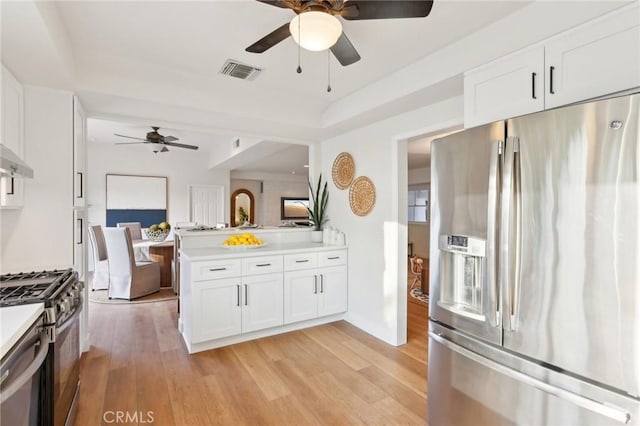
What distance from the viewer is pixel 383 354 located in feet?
9.66

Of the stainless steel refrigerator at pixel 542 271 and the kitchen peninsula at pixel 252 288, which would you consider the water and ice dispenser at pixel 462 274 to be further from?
the kitchen peninsula at pixel 252 288

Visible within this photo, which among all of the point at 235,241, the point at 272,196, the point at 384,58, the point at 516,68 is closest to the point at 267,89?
the point at 384,58

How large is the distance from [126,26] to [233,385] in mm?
2711

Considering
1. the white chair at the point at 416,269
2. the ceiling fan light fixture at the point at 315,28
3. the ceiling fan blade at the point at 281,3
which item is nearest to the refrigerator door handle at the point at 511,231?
the ceiling fan light fixture at the point at 315,28

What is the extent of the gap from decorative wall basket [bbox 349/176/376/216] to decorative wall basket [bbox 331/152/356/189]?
0.11m

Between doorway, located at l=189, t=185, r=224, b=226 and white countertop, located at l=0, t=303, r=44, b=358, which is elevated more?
doorway, located at l=189, t=185, r=224, b=226

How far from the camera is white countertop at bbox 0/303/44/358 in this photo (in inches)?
42.3

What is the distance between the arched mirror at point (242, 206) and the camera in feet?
29.7

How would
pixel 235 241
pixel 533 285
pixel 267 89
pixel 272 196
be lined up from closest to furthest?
pixel 533 285, pixel 267 89, pixel 235 241, pixel 272 196

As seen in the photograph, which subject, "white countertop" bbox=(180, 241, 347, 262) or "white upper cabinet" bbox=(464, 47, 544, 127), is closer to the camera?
"white upper cabinet" bbox=(464, 47, 544, 127)

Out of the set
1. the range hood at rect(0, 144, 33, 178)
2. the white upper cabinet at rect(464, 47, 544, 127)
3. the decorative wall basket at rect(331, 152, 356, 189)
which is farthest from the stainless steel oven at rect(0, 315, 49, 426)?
the decorative wall basket at rect(331, 152, 356, 189)

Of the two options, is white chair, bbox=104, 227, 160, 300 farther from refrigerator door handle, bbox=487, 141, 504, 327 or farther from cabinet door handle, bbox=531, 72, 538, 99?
cabinet door handle, bbox=531, 72, 538, 99

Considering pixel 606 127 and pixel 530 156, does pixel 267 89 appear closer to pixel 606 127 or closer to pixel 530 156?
pixel 530 156

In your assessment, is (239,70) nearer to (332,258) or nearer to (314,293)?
(332,258)
